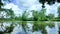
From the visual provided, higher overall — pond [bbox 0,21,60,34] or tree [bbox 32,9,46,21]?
tree [bbox 32,9,46,21]

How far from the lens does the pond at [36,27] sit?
6.89 ft

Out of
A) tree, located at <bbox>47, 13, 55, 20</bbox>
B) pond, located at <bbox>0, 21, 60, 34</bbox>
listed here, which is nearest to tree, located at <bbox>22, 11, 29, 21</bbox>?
pond, located at <bbox>0, 21, 60, 34</bbox>

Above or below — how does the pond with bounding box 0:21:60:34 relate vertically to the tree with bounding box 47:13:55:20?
below

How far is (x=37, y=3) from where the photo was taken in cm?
211

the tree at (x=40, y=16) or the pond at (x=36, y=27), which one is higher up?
the tree at (x=40, y=16)

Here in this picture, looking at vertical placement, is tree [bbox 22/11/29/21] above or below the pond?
above

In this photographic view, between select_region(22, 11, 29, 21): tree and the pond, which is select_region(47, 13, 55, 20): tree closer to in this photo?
the pond

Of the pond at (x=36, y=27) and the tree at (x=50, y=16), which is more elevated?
the tree at (x=50, y=16)

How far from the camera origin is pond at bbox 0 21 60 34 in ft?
6.89

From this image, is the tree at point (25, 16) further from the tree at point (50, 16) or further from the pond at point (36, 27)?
the tree at point (50, 16)

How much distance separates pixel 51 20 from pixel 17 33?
0.43 metres

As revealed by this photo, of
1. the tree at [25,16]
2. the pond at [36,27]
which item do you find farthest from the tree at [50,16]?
the tree at [25,16]

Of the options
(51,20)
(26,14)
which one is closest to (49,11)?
(51,20)

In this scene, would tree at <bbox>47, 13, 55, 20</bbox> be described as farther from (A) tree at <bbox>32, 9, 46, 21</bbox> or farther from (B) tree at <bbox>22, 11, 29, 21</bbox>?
(B) tree at <bbox>22, 11, 29, 21</bbox>
